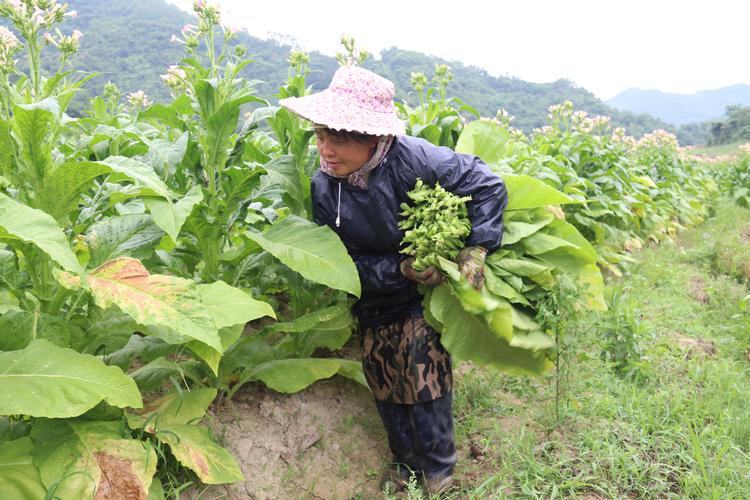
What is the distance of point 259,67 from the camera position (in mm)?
23000

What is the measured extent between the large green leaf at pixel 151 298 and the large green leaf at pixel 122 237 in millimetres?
235

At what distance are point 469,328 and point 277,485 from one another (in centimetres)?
108

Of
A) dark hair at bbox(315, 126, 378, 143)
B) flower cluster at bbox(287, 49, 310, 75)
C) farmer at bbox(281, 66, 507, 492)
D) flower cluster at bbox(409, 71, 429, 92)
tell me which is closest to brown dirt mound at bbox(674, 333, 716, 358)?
farmer at bbox(281, 66, 507, 492)

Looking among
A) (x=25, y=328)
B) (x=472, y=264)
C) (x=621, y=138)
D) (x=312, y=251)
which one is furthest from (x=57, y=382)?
(x=621, y=138)

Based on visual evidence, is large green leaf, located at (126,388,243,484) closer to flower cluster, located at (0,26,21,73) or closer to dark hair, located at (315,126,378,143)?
dark hair, located at (315,126,378,143)

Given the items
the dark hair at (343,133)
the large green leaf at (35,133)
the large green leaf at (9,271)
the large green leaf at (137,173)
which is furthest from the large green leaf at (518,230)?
the large green leaf at (9,271)

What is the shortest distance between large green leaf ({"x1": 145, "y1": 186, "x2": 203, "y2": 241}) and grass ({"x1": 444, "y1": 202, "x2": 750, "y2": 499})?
1.67m

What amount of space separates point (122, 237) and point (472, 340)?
149 centimetres

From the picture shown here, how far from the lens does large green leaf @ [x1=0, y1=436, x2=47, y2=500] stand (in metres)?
1.97

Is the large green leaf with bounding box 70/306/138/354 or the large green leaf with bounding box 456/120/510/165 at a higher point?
the large green leaf with bounding box 456/120/510/165

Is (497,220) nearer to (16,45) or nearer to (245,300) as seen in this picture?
(245,300)

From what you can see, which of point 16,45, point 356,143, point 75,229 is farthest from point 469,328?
point 16,45

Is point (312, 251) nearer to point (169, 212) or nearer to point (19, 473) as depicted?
point (169, 212)

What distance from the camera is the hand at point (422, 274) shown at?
2.59 meters
